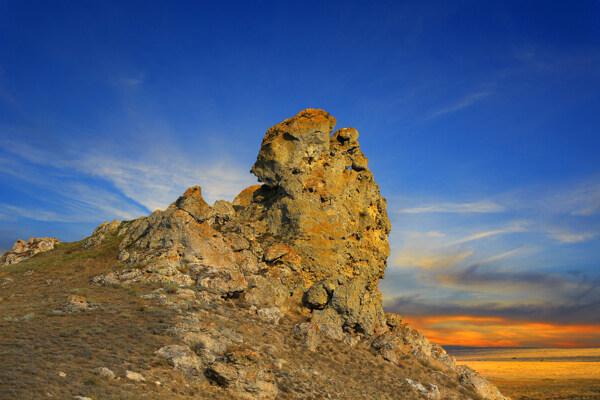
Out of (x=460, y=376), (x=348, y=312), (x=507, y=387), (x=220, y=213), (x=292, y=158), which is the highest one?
(x=292, y=158)

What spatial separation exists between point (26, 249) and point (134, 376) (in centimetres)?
3513

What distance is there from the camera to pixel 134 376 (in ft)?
39.8

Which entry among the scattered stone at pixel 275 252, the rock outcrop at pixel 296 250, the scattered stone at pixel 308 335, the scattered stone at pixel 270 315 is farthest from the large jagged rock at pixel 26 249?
the scattered stone at pixel 308 335

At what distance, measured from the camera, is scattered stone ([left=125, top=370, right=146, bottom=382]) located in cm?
1201

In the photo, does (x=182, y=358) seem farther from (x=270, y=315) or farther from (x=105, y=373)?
(x=270, y=315)

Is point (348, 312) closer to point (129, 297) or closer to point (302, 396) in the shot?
point (302, 396)

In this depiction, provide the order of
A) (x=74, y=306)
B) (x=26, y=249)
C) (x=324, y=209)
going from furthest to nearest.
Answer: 1. (x=26, y=249)
2. (x=324, y=209)
3. (x=74, y=306)

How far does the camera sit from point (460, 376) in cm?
3022

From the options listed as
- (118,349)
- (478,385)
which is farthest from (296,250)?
(478,385)

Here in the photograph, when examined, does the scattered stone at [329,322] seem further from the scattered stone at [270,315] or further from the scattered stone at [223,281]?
the scattered stone at [223,281]

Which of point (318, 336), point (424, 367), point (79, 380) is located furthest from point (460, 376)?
point (79, 380)

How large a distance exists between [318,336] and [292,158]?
17535 millimetres

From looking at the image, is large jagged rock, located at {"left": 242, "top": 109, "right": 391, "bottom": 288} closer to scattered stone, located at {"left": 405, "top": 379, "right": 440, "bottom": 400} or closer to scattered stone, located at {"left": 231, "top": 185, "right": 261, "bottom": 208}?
scattered stone, located at {"left": 231, "top": 185, "right": 261, "bottom": 208}

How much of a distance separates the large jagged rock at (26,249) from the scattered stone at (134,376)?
32761 mm
